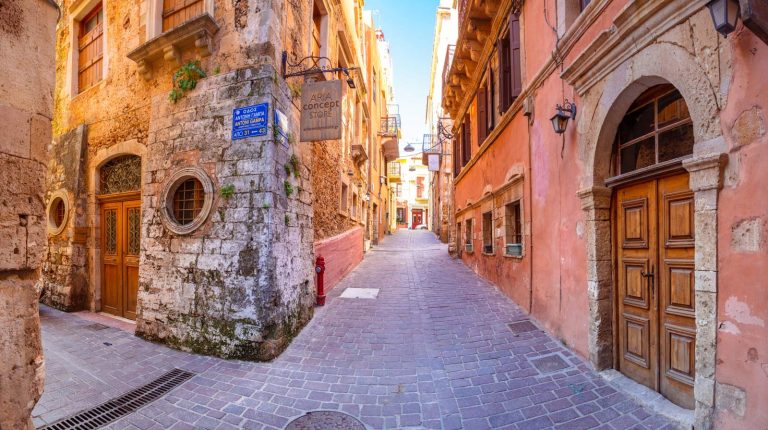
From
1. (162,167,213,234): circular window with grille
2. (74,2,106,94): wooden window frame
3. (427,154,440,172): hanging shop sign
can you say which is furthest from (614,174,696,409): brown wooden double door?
(427,154,440,172): hanging shop sign

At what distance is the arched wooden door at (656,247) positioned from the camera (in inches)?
116

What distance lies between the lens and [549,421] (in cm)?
299

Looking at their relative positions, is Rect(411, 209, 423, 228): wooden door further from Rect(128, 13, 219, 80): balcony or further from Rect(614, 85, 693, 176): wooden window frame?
Rect(614, 85, 693, 176): wooden window frame

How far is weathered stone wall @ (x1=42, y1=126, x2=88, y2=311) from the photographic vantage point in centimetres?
672

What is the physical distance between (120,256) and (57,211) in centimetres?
263

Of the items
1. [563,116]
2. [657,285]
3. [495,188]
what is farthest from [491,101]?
[657,285]

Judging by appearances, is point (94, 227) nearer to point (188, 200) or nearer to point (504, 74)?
point (188, 200)

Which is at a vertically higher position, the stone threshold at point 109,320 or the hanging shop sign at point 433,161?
the hanging shop sign at point 433,161

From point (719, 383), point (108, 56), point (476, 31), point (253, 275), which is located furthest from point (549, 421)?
point (108, 56)

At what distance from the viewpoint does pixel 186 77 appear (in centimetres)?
501

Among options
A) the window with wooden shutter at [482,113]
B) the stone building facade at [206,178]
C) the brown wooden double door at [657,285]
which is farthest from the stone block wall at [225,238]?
the window with wooden shutter at [482,113]

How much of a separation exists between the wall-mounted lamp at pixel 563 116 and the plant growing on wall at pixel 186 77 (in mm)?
5005

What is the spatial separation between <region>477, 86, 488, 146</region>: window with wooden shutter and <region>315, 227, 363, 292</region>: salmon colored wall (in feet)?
15.4

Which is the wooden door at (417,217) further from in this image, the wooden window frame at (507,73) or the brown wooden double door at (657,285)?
the brown wooden double door at (657,285)
